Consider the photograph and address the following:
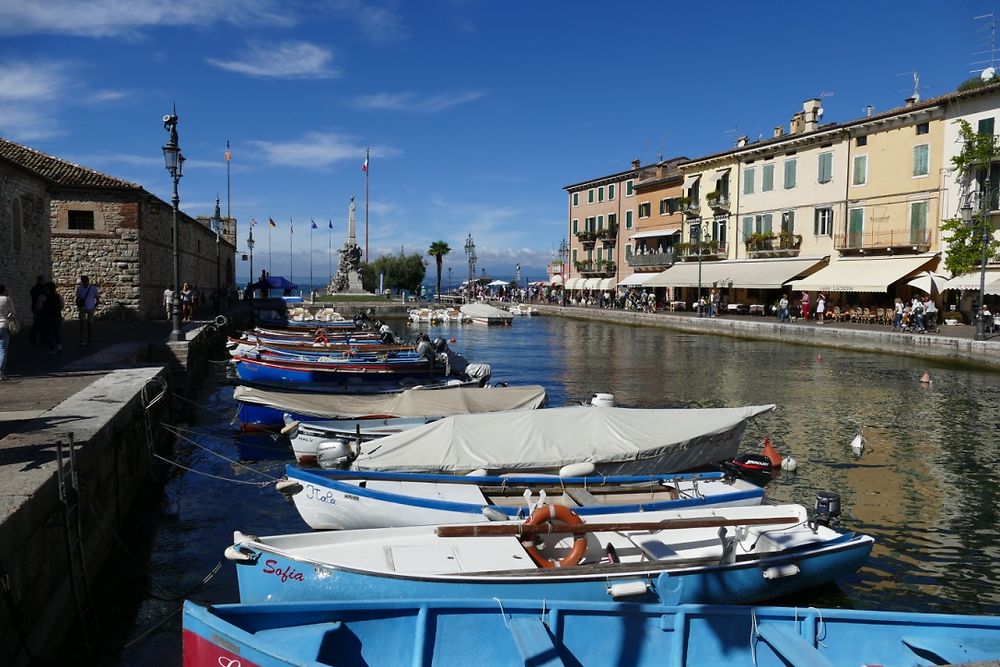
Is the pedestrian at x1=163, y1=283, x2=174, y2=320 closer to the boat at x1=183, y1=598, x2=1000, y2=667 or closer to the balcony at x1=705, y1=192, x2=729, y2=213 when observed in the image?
the boat at x1=183, y1=598, x2=1000, y2=667

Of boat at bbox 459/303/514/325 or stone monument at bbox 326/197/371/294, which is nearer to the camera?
boat at bbox 459/303/514/325

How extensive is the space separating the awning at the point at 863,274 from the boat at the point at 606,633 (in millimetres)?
37794

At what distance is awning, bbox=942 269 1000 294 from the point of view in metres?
34.4

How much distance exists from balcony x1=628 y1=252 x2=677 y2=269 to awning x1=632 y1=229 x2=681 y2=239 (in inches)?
71.9

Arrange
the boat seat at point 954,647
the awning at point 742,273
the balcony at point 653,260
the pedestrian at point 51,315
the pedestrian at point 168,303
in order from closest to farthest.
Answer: the boat seat at point 954,647, the pedestrian at point 51,315, the pedestrian at point 168,303, the awning at point 742,273, the balcony at point 653,260

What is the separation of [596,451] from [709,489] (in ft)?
6.55

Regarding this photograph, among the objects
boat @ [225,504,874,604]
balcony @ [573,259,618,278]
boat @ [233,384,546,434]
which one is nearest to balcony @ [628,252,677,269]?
balcony @ [573,259,618,278]

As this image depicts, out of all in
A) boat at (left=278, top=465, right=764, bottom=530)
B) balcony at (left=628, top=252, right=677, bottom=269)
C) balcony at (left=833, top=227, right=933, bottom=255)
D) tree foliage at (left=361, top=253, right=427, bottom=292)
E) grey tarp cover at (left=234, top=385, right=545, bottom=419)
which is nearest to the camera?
boat at (left=278, top=465, right=764, bottom=530)

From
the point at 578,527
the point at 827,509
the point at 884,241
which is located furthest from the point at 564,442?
the point at 884,241

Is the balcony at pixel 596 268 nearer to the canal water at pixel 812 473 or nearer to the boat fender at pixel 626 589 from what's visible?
the canal water at pixel 812 473

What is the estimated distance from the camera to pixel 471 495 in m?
10.0

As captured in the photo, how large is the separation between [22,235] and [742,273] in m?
41.8

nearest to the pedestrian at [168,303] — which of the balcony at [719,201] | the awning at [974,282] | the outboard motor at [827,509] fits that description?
the outboard motor at [827,509]

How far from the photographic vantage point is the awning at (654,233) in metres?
61.6
